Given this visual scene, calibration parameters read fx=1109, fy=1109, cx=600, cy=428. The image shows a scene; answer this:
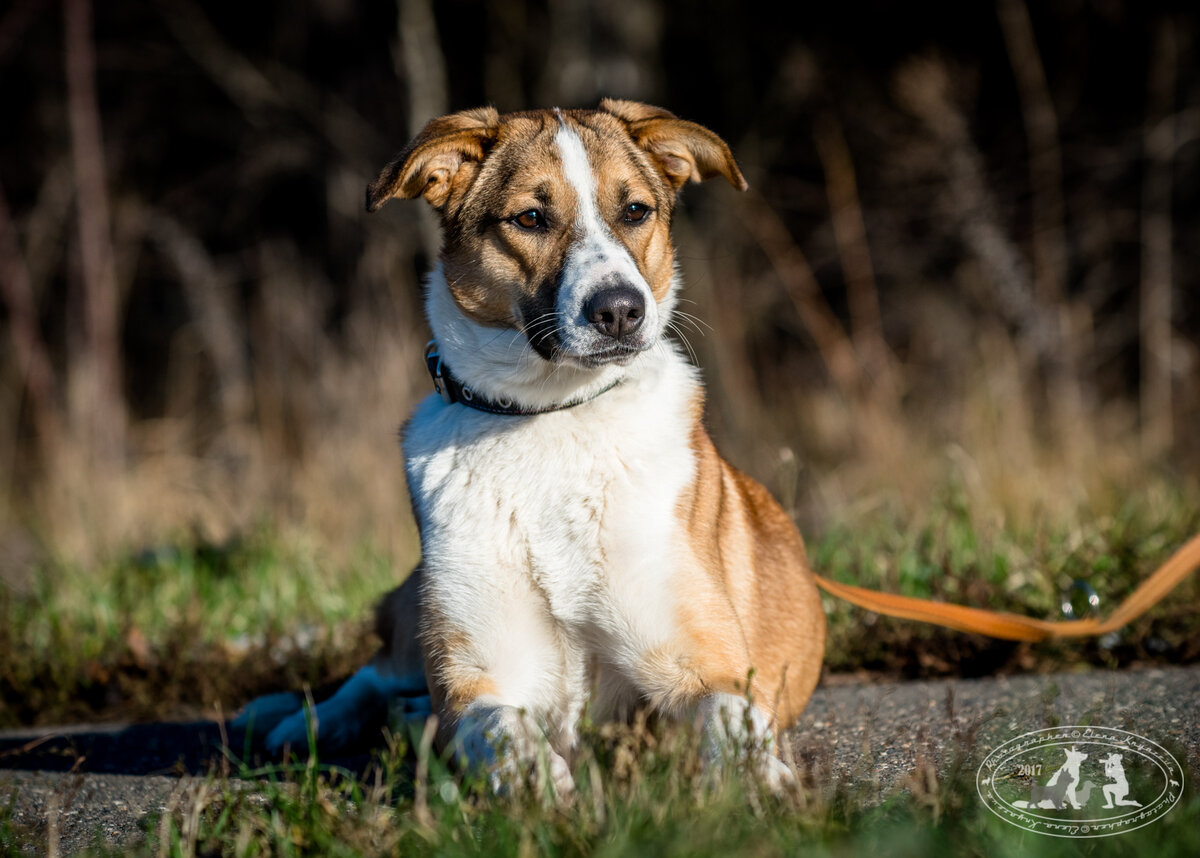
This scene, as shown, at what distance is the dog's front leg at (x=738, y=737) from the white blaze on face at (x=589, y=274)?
0.96 meters

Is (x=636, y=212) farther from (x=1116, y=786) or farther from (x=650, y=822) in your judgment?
(x=1116, y=786)

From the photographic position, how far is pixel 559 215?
312 cm

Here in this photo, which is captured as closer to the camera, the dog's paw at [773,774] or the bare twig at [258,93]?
the dog's paw at [773,774]

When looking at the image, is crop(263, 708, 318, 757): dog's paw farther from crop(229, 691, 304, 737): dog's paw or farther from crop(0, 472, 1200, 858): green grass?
crop(0, 472, 1200, 858): green grass

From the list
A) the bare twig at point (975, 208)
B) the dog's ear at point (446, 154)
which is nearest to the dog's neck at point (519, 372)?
the dog's ear at point (446, 154)

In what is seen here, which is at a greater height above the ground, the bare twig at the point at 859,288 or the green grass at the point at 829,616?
the bare twig at the point at 859,288

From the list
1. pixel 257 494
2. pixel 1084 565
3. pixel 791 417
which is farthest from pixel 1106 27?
pixel 257 494

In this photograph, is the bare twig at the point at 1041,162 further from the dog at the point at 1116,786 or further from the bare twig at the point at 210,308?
the bare twig at the point at 210,308

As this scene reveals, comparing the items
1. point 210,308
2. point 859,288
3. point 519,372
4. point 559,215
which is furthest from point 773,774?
point 210,308

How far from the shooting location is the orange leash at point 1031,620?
329 centimetres

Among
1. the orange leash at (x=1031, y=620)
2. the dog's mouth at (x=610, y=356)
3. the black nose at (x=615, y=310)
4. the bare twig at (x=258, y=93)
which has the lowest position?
the orange leash at (x=1031, y=620)

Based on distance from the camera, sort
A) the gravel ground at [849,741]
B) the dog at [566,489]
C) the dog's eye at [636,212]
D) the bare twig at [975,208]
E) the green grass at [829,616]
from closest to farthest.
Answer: the gravel ground at [849,741] → the dog at [566,489] → the dog's eye at [636,212] → the green grass at [829,616] → the bare twig at [975,208]

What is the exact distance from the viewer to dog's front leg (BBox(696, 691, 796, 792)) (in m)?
2.29

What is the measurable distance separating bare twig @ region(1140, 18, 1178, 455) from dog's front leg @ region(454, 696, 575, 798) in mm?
5044
